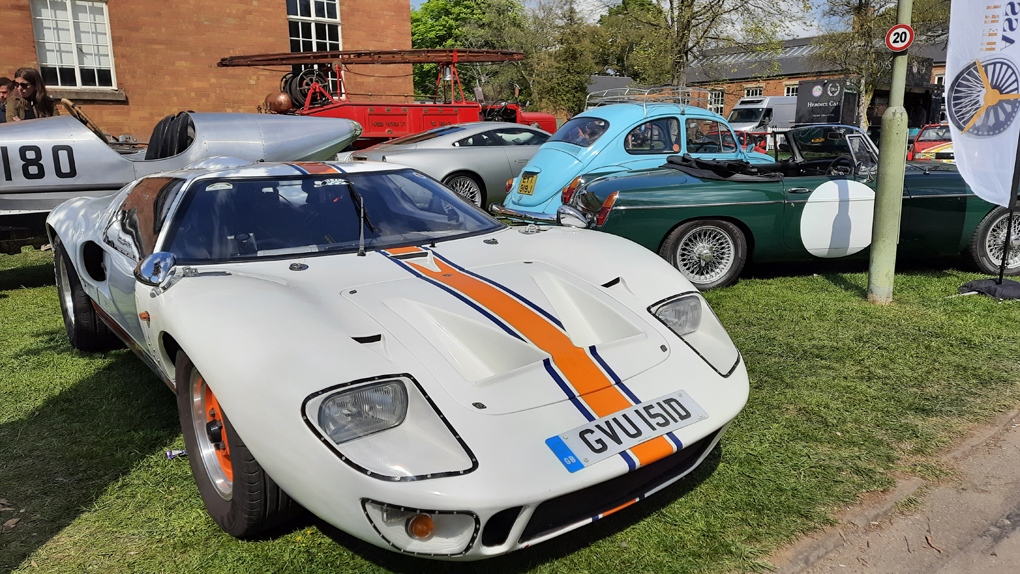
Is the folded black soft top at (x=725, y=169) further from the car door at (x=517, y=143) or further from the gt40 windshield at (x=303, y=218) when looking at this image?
the car door at (x=517, y=143)

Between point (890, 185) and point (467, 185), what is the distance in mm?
5713

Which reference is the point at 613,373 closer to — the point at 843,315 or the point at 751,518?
the point at 751,518

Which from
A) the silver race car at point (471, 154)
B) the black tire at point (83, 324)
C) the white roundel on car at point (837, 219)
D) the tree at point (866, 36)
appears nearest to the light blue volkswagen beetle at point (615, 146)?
the silver race car at point (471, 154)

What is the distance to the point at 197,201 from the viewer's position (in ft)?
10.1

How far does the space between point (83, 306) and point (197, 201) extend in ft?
6.58

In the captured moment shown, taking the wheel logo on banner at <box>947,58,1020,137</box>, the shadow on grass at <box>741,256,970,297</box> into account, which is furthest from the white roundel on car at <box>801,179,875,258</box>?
the wheel logo on banner at <box>947,58,1020,137</box>

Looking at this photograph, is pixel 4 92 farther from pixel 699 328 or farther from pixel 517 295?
pixel 699 328

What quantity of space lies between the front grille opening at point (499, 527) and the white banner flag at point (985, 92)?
5.04 metres

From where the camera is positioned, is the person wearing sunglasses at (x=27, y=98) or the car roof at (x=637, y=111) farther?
the car roof at (x=637, y=111)

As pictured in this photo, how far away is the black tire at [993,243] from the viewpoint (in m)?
6.02

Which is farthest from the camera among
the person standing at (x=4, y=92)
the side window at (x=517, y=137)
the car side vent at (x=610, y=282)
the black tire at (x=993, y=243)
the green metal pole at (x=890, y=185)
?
the side window at (x=517, y=137)

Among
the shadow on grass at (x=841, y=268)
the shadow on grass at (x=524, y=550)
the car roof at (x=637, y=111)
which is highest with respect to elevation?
the car roof at (x=637, y=111)

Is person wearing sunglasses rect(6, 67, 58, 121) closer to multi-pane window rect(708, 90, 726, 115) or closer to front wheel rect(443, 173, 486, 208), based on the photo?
front wheel rect(443, 173, 486, 208)

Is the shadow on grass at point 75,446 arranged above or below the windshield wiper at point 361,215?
below
